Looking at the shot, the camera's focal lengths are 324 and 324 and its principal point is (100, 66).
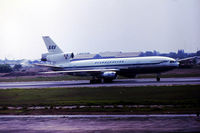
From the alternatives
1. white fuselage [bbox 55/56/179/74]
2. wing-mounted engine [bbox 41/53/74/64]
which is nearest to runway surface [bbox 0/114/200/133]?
white fuselage [bbox 55/56/179/74]

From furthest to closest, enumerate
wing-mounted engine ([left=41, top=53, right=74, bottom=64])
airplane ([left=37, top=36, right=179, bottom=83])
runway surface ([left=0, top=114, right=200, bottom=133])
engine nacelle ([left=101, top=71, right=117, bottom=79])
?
1. wing-mounted engine ([left=41, top=53, right=74, bottom=64])
2. engine nacelle ([left=101, top=71, right=117, bottom=79])
3. airplane ([left=37, top=36, right=179, bottom=83])
4. runway surface ([left=0, top=114, right=200, bottom=133])

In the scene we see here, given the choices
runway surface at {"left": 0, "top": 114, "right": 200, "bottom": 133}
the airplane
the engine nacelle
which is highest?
the airplane

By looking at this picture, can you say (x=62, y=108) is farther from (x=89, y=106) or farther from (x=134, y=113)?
(x=134, y=113)

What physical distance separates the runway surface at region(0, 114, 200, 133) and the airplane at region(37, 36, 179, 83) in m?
31.5

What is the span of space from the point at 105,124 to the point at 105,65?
37.7m

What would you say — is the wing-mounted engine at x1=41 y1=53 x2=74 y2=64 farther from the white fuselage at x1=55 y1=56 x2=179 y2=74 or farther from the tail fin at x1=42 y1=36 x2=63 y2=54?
the white fuselage at x1=55 y1=56 x2=179 y2=74

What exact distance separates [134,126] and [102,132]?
7.17ft

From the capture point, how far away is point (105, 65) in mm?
55688

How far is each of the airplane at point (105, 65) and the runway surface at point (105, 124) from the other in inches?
1238

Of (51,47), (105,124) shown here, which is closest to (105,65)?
(51,47)

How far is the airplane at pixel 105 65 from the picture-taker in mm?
51562

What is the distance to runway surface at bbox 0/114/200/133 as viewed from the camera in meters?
16.2

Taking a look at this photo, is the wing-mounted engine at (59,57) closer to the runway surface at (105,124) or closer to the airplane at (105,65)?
the airplane at (105,65)

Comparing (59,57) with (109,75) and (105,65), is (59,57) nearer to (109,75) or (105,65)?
(105,65)
